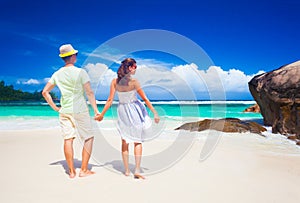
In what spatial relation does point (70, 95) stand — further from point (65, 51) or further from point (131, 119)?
point (131, 119)

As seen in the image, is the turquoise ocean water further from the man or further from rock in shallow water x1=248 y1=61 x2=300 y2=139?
rock in shallow water x1=248 y1=61 x2=300 y2=139

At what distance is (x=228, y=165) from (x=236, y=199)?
56.6 inches

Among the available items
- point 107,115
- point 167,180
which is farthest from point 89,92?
point 107,115

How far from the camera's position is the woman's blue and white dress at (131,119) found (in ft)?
11.5

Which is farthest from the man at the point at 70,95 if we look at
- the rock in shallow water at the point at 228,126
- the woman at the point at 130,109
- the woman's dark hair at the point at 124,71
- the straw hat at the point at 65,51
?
the rock in shallow water at the point at 228,126

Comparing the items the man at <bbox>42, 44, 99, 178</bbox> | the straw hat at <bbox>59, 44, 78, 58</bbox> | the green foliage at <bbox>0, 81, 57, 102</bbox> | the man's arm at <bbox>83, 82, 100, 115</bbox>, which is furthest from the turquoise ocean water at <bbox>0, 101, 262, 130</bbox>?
the green foliage at <bbox>0, 81, 57, 102</bbox>

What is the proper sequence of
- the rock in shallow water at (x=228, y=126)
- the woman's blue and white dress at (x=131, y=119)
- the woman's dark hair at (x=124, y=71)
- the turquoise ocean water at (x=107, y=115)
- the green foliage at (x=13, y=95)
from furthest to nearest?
the green foliage at (x=13, y=95), the turquoise ocean water at (x=107, y=115), the rock in shallow water at (x=228, y=126), the woman's blue and white dress at (x=131, y=119), the woman's dark hair at (x=124, y=71)

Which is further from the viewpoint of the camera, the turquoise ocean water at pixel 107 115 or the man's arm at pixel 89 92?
the turquoise ocean water at pixel 107 115

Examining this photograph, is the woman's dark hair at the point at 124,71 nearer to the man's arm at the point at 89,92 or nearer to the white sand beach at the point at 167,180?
the man's arm at the point at 89,92

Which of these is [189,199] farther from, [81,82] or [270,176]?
[81,82]

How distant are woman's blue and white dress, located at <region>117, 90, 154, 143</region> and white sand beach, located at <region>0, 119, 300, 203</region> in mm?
603

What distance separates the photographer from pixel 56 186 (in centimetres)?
312

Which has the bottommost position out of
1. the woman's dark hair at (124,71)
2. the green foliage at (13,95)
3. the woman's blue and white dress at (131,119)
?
the woman's blue and white dress at (131,119)

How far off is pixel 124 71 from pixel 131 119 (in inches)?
26.8
